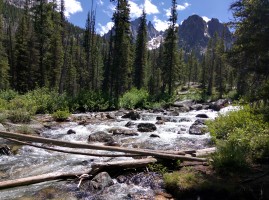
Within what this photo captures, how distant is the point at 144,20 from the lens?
5409 cm

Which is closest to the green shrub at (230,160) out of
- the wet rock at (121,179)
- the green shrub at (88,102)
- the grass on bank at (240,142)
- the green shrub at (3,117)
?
the grass on bank at (240,142)

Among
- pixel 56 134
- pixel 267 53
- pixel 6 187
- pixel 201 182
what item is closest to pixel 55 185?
pixel 6 187

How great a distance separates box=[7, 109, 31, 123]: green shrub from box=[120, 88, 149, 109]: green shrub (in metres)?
13.6

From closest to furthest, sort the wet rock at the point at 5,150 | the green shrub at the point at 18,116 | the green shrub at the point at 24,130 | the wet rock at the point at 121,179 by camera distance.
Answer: the wet rock at the point at 121,179
the wet rock at the point at 5,150
the green shrub at the point at 24,130
the green shrub at the point at 18,116

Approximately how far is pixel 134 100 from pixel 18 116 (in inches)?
630

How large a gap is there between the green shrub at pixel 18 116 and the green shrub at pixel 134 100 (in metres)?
13.6

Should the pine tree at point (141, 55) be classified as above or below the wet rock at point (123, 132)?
above

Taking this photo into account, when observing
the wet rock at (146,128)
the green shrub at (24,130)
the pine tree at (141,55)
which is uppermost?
the pine tree at (141,55)

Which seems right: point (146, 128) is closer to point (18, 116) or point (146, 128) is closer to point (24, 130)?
point (24, 130)

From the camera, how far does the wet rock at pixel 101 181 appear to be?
26.0ft

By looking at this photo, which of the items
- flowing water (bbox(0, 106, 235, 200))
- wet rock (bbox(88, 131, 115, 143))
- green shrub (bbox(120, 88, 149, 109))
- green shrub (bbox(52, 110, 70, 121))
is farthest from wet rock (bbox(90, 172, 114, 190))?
green shrub (bbox(120, 88, 149, 109))

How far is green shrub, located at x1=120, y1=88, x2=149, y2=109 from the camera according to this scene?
32.2 m

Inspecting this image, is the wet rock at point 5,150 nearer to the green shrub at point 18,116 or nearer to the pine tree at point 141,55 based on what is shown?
the green shrub at point 18,116

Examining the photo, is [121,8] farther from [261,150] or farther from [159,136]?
[261,150]
